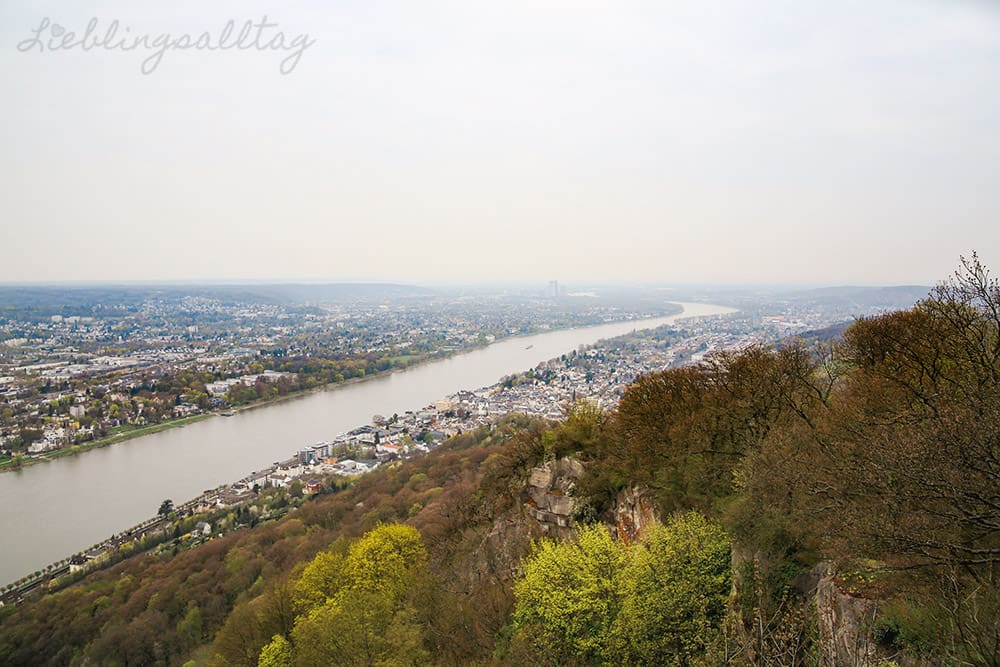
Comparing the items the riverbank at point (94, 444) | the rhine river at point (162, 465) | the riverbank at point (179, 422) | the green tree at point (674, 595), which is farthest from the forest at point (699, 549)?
the riverbank at point (179, 422)

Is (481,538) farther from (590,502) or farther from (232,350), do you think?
(232,350)

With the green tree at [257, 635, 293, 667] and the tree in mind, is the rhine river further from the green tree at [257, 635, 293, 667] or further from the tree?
the green tree at [257, 635, 293, 667]

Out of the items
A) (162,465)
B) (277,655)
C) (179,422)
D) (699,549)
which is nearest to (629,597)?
(699,549)

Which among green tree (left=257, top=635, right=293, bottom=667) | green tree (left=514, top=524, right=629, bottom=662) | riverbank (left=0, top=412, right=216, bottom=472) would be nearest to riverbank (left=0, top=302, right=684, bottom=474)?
riverbank (left=0, top=412, right=216, bottom=472)

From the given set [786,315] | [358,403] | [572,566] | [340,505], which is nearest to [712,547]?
[572,566]

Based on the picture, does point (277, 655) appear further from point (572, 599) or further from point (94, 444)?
point (94, 444)

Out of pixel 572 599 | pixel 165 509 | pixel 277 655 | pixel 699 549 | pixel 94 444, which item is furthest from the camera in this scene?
pixel 94 444
